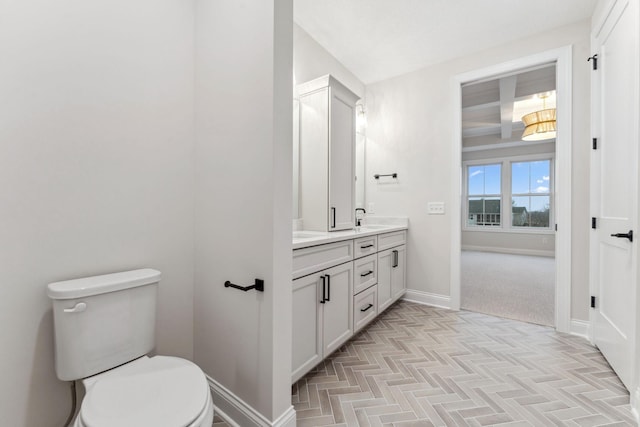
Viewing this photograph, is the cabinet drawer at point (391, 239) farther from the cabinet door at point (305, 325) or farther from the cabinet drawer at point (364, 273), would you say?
the cabinet door at point (305, 325)

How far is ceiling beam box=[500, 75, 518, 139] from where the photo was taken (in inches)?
139

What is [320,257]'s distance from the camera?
1.75m

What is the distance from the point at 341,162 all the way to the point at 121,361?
A: 78.2 inches

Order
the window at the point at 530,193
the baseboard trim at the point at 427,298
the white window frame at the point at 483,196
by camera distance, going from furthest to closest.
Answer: the white window frame at the point at 483,196, the window at the point at 530,193, the baseboard trim at the point at 427,298

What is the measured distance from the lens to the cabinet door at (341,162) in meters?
2.33

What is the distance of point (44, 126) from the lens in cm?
114

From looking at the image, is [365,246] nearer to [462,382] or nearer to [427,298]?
[462,382]

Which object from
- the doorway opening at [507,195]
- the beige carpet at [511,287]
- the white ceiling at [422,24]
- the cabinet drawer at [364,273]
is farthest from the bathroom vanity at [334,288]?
the white ceiling at [422,24]

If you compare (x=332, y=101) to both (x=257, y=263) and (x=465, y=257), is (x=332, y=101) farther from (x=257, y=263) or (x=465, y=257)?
(x=465, y=257)

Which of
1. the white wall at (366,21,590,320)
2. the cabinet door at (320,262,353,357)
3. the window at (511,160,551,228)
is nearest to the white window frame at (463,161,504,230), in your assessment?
the window at (511,160,551,228)

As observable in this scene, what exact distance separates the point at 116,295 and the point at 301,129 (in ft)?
6.05

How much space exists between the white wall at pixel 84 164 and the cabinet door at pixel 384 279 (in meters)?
1.66

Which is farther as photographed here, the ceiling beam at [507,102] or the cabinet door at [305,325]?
the ceiling beam at [507,102]

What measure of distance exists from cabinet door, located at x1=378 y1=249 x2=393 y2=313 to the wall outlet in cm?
76
